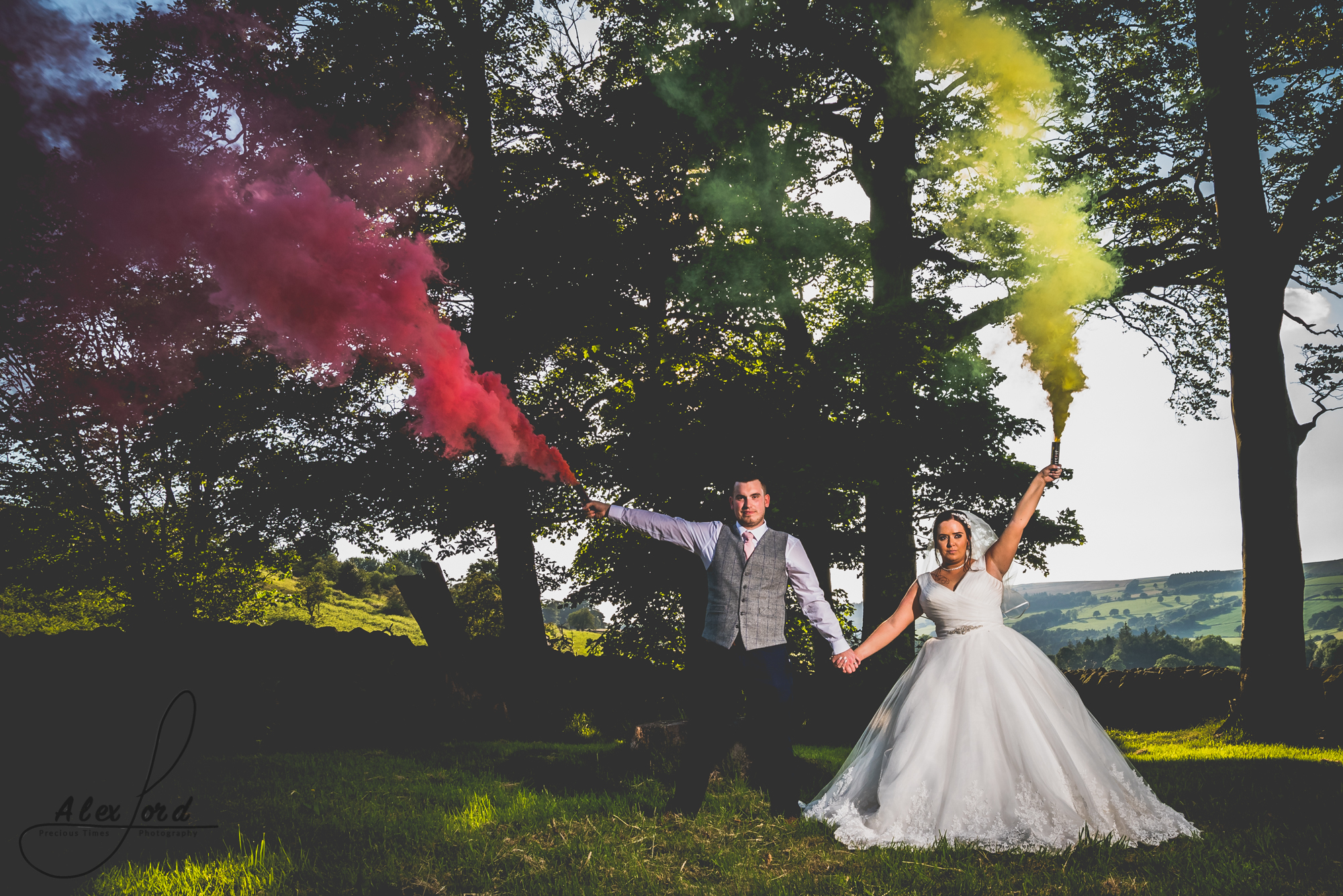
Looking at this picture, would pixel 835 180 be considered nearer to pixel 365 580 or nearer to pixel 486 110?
pixel 486 110

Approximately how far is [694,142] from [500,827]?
12071 mm

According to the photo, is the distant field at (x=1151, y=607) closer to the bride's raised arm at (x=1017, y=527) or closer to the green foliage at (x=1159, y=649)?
the green foliage at (x=1159, y=649)

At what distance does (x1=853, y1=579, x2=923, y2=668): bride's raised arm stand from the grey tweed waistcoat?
0.69m

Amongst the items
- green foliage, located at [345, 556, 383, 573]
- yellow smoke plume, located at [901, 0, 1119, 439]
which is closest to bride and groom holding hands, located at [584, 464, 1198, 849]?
yellow smoke plume, located at [901, 0, 1119, 439]

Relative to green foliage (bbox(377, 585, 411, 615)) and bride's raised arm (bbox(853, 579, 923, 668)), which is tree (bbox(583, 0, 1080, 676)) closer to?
bride's raised arm (bbox(853, 579, 923, 668))

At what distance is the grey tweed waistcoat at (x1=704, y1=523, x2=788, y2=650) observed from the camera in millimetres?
5484

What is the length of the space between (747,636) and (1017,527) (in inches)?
86.4

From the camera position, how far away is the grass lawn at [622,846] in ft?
13.9

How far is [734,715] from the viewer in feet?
18.4

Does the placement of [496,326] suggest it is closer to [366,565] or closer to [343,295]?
[343,295]

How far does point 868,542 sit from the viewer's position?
15188 millimetres

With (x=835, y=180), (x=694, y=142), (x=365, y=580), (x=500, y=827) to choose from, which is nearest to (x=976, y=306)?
(x=835, y=180)

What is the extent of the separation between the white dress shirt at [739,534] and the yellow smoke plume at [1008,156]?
34.5ft

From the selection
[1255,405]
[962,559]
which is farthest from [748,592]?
[1255,405]
